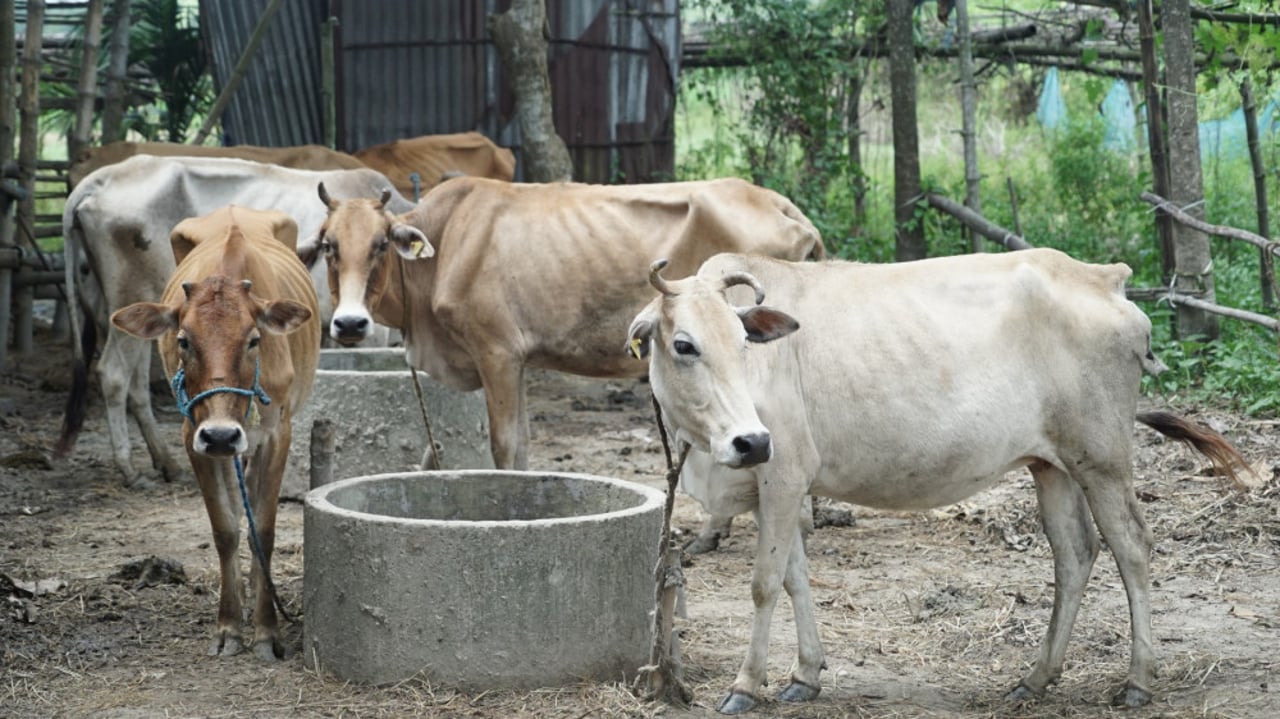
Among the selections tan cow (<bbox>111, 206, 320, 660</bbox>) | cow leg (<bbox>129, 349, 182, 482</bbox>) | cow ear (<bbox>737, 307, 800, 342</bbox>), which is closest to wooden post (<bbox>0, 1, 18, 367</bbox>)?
cow leg (<bbox>129, 349, 182, 482</bbox>)

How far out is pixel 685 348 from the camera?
485 cm

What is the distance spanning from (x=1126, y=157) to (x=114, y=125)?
986 centimetres

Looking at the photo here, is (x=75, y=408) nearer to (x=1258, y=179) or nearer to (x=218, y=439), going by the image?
(x=218, y=439)

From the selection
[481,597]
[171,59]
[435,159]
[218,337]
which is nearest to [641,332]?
[481,597]

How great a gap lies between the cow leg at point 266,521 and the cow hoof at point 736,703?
1.82 metres

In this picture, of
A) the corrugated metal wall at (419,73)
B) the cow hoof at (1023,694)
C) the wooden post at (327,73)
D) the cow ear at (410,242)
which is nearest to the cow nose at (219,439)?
the cow ear at (410,242)

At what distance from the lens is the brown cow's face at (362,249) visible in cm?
712

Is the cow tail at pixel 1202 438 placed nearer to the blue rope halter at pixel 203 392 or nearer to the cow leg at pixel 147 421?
the blue rope halter at pixel 203 392

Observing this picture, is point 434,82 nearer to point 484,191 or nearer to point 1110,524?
point 484,191

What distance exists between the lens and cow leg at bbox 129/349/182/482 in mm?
8945

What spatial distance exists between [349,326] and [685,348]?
2.58m

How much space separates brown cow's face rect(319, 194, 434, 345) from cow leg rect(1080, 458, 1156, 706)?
140 inches

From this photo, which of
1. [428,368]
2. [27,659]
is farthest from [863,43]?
[27,659]

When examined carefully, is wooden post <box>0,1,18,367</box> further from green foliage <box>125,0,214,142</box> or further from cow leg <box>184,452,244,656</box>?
cow leg <box>184,452,244,656</box>
